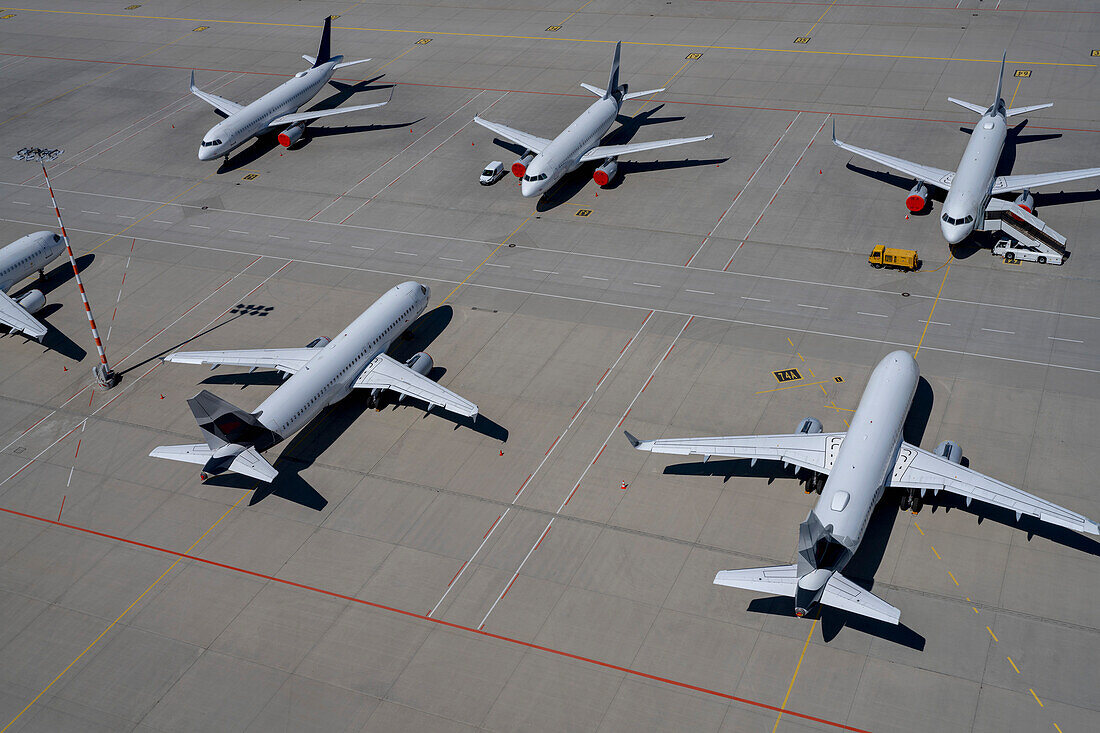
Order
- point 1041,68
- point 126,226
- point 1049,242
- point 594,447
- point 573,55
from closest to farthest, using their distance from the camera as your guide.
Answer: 1. point 594,447
2. point 1049,242
3. point 126,226
4. point 1041,68
5. point 573,55

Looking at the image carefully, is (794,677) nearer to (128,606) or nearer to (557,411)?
(557,411)

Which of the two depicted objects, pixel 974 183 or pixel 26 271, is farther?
pixel 26 271

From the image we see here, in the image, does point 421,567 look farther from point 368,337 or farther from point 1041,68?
point 1041,68

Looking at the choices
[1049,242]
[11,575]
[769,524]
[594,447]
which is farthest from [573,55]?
[11,575]

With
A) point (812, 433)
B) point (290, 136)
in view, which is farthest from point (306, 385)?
point (290, 136)

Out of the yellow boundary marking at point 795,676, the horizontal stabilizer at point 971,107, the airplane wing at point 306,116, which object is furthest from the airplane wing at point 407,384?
the horizontal stabilizer at point 971,107

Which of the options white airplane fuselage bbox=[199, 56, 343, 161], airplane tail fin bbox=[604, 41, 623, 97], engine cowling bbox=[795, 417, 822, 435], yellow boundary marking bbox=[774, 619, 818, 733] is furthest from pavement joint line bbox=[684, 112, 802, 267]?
white airplane fuselage bbox=[199, 56, 343, 161]
